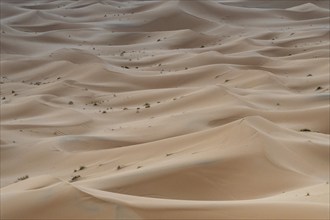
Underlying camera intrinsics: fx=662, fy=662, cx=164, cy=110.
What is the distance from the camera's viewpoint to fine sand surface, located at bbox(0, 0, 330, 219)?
4.15m

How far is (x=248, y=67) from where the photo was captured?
12.3 metres

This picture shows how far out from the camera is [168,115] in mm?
8469

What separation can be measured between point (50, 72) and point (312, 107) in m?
6.54

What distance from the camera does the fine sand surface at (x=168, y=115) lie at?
13.6ft

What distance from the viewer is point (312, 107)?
8.27 meters

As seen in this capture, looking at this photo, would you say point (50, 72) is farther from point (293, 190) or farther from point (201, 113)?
point (293, 190)

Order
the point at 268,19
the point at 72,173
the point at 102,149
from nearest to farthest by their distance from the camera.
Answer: the point at 72,173, the point at 102,149, the point at 268,19

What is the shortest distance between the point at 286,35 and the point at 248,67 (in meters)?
4.71

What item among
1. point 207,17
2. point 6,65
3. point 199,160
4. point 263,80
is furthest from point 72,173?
point 207,17

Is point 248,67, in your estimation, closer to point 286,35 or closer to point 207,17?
point 286,35

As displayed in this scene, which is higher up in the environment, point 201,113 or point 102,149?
point 201,113

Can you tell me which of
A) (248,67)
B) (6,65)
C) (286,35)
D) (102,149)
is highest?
(286,35)

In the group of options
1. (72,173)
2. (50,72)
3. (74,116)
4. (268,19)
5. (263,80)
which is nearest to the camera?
(72,173)

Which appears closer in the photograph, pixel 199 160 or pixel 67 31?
pixel 199 160
